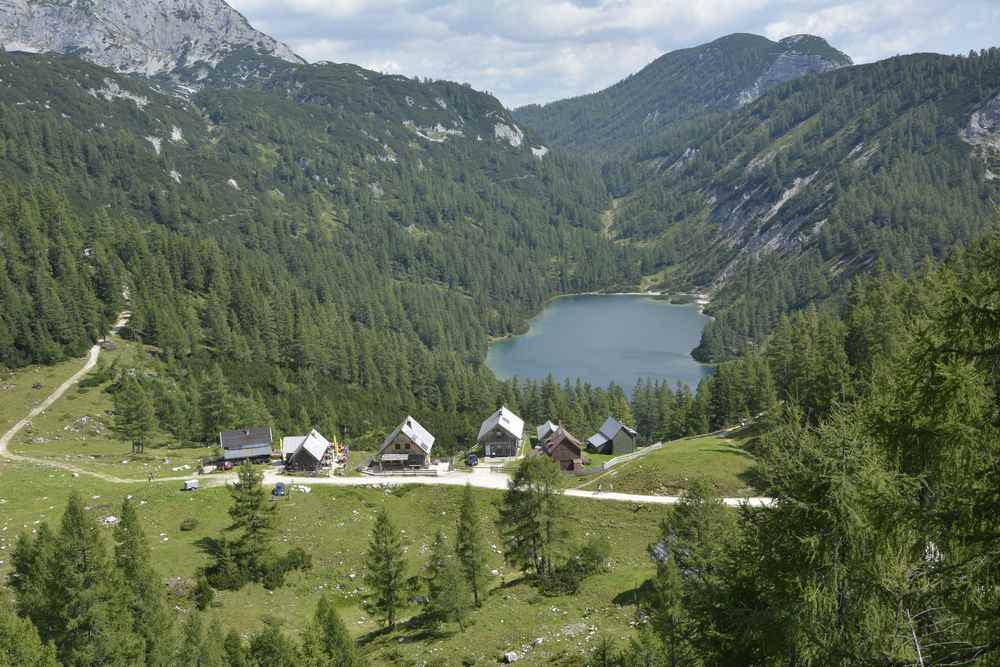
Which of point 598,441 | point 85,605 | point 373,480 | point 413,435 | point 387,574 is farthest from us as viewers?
point 598,441

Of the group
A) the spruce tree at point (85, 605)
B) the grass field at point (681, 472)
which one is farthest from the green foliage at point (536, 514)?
the spruce tree at point (85, 605)

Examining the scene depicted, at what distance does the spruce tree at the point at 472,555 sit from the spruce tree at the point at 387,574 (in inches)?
164

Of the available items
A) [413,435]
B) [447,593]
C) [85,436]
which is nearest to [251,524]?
[447,593]

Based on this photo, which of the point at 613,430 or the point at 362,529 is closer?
the point at 362,529

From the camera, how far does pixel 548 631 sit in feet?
138

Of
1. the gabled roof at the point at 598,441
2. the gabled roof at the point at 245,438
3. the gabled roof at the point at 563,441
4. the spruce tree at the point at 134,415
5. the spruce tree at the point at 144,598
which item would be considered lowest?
the spruce tree at the point at 144,598

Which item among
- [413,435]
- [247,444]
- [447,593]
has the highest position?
[413,435]

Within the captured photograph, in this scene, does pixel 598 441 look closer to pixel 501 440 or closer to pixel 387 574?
pixel 501 440

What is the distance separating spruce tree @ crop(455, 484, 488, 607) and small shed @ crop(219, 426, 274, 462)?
3857 cm

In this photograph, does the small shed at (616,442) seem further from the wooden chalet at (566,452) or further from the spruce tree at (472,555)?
the spruce tree at (472,555)

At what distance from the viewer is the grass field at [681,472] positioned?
68.5 metres

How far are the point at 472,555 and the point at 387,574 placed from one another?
585 centimetres

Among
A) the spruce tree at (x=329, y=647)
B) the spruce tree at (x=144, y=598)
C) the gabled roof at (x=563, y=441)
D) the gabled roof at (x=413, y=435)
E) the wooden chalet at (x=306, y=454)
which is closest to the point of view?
the spruce tree at (x=329, y=647)

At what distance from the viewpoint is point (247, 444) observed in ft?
257
